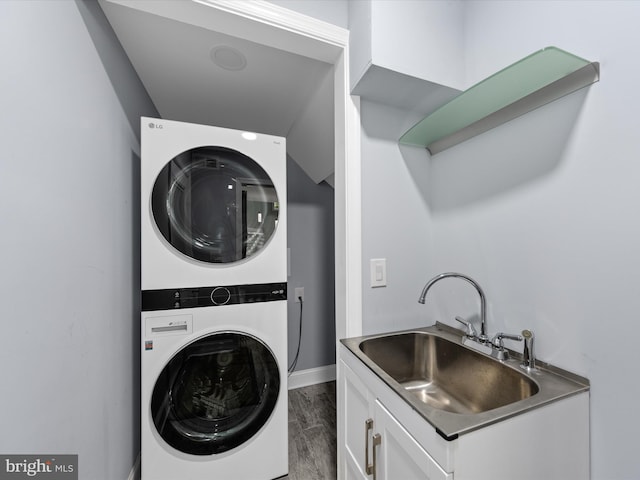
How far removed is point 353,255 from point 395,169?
527 millimetres

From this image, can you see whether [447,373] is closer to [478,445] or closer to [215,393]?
[478,445]

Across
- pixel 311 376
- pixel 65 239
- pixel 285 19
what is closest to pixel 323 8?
pixel 285 19

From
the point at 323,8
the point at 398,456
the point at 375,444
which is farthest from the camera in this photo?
the point at 323,8

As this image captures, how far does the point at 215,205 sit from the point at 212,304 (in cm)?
50

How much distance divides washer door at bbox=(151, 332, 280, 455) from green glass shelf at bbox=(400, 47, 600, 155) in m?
1.42

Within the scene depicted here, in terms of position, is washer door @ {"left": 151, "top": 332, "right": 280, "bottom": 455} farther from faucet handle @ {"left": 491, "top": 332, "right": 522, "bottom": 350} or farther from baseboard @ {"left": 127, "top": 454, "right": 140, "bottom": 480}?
faucet handle @ {"left": 491, "top": 332, "right": 522, "bottom": 350}

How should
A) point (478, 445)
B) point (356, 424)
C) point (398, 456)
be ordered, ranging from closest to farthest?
point (478, 445)
point (398, 456)
point (356, 424)

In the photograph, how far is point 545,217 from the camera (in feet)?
2.89

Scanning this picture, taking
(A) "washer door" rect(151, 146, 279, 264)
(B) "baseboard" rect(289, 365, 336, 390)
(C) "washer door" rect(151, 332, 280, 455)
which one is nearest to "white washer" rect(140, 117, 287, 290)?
(A) "washer door" rect(151, 146, 279, 264)

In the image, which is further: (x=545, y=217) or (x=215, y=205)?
(x=215, y=205)

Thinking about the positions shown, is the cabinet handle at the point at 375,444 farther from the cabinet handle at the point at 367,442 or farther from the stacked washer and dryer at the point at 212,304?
the stacked washer and dryer at the point at 212,304

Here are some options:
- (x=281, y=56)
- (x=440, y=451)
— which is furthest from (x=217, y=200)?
(x=440, y=451)

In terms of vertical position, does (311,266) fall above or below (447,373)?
above

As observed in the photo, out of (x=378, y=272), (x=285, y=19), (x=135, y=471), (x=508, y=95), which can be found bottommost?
(x=135, y=471)
